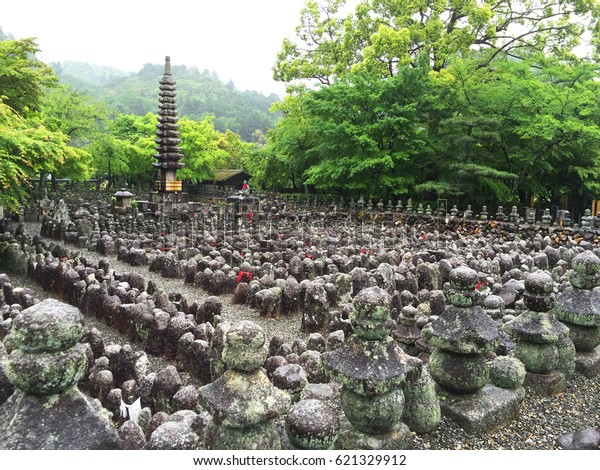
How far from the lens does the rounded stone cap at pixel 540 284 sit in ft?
11.3

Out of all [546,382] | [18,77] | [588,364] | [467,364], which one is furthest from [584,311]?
[18,77]

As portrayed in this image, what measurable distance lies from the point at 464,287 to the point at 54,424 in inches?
99.1

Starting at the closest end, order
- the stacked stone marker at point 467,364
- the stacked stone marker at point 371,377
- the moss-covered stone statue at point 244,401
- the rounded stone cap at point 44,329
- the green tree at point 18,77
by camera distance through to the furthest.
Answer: the rounded stone cap at point 44,329 → the moss-covered stone statue at point 244,401 → the stacked stone marker at point 371,377 → the stacked stone marker at point 467,364 → the green tree at point 18,77

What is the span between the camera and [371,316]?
2.42 metres

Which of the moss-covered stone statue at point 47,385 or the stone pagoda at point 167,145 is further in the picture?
the stone pagoda at point 167,145

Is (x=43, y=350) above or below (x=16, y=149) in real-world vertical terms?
below

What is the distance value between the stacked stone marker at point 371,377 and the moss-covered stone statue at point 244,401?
1.49ft

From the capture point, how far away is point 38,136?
33.0ft

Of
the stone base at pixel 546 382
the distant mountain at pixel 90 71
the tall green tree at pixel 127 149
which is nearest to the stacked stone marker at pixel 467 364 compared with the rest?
the stone base at pixel 546 382

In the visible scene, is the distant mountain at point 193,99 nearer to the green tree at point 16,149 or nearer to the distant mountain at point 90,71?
the distant mountain at point 90,71

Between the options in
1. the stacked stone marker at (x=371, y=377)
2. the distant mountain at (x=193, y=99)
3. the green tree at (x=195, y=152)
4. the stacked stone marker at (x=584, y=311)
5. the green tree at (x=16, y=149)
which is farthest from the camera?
the distant mountain at (x=193, y=99)

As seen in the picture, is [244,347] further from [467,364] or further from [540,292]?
[540,292]

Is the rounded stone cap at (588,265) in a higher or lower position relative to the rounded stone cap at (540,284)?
higher

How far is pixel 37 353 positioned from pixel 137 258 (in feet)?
Result: 29.7
